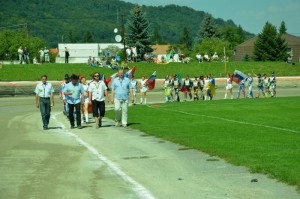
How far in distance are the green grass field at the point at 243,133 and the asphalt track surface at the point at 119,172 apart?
0.45m

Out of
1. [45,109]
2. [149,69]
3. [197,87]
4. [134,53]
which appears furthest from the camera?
[134,53]

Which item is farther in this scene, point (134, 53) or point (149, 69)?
point (134, 53)

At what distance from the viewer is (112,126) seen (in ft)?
71.8

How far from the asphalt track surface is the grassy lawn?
39532 millimetres

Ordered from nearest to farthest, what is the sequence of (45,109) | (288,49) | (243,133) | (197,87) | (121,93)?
1. (243,133)
2. (45,109)
3. (121,93)
4. (197,87)
5. (288,49)

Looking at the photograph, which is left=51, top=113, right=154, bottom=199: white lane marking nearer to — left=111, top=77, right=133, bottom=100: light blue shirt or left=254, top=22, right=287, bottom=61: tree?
left=111, top=77, right=133, bottom=100: light blue shirt

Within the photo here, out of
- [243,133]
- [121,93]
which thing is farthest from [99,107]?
[243,133]

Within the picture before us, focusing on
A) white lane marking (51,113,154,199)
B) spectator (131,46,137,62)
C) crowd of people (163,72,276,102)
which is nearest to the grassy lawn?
spectator (131,46,137,62)

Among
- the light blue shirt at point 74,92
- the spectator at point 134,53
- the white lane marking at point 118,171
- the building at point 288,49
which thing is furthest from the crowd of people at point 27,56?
the building at point 288,49

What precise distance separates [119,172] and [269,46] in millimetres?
90891

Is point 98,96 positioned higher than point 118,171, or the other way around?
point 98,96

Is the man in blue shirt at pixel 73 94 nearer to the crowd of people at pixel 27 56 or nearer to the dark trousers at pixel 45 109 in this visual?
the dark trousers at pixel 45 109

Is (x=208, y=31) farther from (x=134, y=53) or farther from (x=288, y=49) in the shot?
(x=134, y=53)

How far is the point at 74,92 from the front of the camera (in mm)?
20984
